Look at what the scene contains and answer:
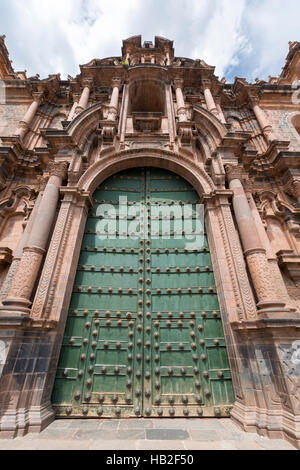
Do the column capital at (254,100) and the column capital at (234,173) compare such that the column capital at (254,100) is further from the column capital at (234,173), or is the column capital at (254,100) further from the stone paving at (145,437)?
the stone paving at (145,437)

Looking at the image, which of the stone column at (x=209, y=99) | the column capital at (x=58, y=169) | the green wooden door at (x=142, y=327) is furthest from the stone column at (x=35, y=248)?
the stone column at (x=209, y=99)

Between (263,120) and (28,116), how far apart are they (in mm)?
9326

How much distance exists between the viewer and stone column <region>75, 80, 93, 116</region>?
744 cm

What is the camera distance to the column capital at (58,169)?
504 centimetres

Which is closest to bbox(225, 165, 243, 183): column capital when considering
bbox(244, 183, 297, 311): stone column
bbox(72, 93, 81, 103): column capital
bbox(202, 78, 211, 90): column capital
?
bbox(244, 183, 297, 311): stone column

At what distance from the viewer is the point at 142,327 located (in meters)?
4.09

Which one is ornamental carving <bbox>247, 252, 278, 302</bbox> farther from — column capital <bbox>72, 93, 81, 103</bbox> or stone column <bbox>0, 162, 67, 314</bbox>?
column capital <bbox>72, 93, 81, 103</bbox>

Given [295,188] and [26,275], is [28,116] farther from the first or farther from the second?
[295,188]

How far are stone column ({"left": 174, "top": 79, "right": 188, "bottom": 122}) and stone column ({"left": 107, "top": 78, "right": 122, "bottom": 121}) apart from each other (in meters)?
2.17

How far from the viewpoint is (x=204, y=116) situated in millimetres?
6051

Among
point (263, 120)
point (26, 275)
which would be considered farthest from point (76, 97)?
point (26, 275)

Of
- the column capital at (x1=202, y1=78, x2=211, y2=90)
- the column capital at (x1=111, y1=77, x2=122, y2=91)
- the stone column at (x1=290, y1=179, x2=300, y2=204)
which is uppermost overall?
the column capital at (x1=202, y1=78, x2=211, y2=90)

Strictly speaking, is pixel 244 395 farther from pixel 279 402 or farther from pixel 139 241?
pixel 139 241

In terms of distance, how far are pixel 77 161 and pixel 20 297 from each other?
3676 millimetres
